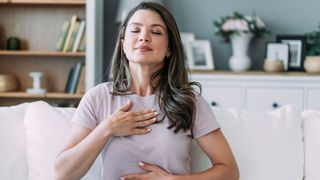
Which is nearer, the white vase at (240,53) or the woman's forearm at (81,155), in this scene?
the woman's forearm at (81,155)

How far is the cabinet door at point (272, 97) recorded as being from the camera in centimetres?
328

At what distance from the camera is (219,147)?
1.49m

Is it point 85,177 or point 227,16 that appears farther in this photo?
point 227,16

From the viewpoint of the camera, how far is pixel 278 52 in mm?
3576

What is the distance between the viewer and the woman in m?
1.43

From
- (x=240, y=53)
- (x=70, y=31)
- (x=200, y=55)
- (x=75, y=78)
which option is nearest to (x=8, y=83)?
(x=75, y=78)

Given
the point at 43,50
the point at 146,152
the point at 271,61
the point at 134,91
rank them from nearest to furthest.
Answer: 1. the point at 146,152
2. the point at 134,91
3. the point at 271,61
4. the point at 43,50

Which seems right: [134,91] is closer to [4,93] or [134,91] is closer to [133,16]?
[133,16]

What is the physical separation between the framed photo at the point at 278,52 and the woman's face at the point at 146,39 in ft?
7.20

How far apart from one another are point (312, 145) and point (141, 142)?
654 mm

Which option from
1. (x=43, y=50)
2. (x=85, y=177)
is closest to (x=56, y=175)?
(x=85, y=177)

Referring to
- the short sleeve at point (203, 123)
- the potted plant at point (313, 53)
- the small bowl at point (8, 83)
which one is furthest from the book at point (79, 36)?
the short sleeve at point (203, 123)

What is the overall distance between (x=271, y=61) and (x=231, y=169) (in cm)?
210

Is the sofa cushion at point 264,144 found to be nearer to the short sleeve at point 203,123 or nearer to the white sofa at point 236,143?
the white sofa at point 236,143
